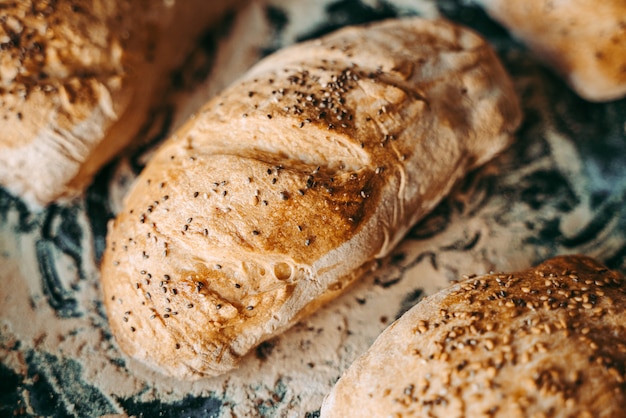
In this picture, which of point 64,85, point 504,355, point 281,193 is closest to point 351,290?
point 281,193

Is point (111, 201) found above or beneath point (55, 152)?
beneath

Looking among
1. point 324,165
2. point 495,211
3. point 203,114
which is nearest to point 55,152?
point 203,114

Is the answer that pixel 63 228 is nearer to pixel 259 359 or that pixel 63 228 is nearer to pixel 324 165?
pixel 259 359

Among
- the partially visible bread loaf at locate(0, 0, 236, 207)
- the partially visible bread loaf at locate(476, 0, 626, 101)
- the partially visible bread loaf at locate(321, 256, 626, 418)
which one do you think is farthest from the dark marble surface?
the partially visible bread loaf at locate(321, 256, 626, 418)

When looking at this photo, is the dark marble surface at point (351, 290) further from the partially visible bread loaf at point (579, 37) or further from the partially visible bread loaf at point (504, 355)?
the partially visible bread loaf at point (504, 355)

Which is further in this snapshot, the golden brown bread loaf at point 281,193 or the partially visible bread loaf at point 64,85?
A: the partially visible bread loaf at point 64,85

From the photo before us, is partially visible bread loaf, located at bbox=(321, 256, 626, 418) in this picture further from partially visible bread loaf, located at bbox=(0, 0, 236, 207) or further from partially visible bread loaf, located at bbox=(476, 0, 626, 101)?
partially visible bread loaf, located at bbox=(0, 0, 236, 207)

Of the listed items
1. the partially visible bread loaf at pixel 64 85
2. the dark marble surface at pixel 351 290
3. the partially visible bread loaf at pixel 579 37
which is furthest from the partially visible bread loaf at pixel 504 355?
the partially visible bread loaf at pixel 64 85
